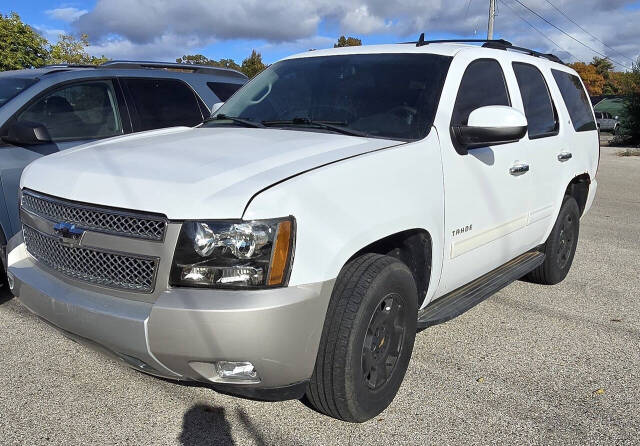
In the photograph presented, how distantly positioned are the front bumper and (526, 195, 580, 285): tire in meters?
3.19

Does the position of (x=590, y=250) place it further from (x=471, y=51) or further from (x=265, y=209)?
(x=265, y=209)

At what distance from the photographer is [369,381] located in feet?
9.50

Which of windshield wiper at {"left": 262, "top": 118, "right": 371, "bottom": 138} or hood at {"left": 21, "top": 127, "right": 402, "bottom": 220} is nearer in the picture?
hood at {"left": 21, "top": 127, "right": 402, "bottom": 220}

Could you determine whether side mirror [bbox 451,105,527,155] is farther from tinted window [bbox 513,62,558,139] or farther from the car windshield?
tinted window [bbox 513,62,558,139]

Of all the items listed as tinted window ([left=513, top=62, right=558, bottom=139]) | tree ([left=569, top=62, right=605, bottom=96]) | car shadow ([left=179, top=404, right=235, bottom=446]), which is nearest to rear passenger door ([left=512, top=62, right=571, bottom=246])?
tinted window ([left=513, top=62, right=558, bottom=139])

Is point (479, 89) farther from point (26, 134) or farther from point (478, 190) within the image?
point (26, 134)

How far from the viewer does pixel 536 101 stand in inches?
182

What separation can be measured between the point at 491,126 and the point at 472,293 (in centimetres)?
108

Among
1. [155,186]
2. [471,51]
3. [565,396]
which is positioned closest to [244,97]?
[471,51]

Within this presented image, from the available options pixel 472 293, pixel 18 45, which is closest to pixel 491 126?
pixel 472 293

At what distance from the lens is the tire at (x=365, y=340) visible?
103 inches

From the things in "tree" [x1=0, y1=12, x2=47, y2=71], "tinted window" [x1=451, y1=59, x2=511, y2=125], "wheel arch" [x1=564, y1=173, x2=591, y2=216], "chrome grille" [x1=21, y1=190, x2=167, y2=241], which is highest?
"tree" [x1=0, y1=12, x2=47, y2=71]

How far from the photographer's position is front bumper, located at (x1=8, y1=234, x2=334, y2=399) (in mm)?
2293

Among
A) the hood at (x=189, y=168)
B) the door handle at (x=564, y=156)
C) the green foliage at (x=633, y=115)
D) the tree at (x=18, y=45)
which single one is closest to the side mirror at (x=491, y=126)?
the hood at (x=189, y=168)
